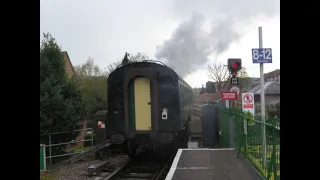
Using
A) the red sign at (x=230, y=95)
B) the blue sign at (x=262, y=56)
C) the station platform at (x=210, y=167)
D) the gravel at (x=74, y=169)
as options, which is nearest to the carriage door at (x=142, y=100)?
the station platform at (x=210, y=167)

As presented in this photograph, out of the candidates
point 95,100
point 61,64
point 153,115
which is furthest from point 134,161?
point 95,100

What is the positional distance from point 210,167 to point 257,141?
1.33 meters

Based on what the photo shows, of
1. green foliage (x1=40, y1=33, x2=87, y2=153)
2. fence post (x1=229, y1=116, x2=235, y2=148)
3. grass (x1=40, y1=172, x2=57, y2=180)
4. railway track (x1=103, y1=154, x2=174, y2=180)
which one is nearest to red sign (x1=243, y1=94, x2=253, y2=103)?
fence post (x1=229, y1=116, x2=235, y2=148)

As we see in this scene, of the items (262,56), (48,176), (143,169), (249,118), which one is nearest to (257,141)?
(249,118)

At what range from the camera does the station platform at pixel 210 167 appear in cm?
656

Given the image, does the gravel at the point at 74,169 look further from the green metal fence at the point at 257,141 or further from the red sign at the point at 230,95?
the red sign at the point at 230,95

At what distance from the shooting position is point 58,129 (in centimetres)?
1236

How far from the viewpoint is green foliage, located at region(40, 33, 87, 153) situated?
11.9 metres

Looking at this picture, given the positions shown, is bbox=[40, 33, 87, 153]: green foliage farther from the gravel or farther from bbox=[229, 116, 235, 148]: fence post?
bbox=[229, 116, 235, 148]: fence post

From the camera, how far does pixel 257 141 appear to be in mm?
6750

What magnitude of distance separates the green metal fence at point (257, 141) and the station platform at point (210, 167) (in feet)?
0.83

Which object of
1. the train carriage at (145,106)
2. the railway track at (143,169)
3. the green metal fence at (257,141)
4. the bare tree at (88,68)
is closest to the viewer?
the green metal fence at (257,141)
